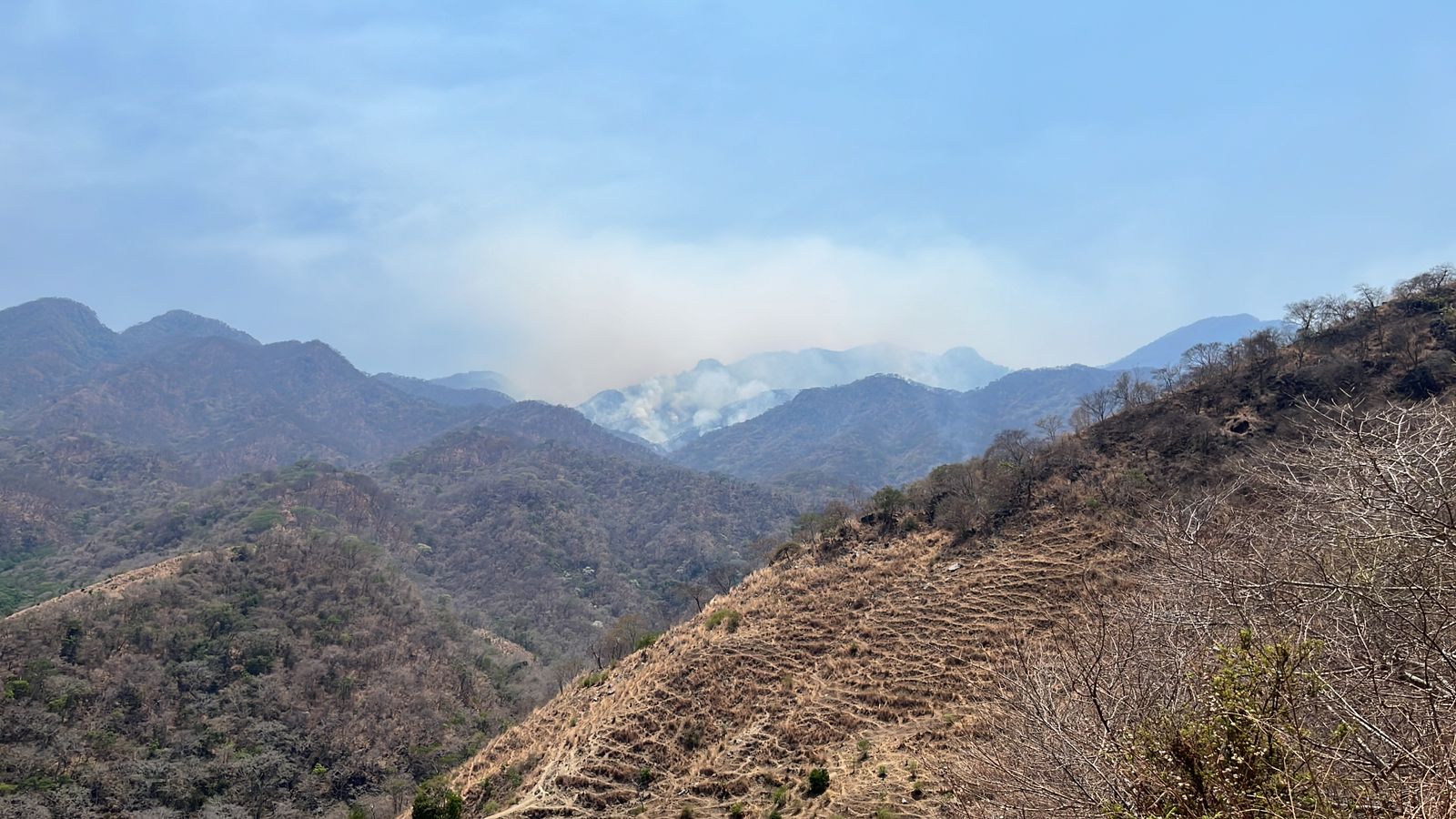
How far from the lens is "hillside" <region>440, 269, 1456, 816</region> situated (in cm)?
585

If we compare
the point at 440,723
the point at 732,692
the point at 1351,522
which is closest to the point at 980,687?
the point at 732,692

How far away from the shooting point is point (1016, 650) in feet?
38.8

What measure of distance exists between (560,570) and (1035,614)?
116 m

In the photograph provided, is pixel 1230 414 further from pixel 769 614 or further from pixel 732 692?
pixel 732 692

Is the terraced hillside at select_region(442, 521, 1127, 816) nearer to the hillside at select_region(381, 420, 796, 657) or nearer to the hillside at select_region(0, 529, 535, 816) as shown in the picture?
the hillside at select_region(0, 529, 535, 816)

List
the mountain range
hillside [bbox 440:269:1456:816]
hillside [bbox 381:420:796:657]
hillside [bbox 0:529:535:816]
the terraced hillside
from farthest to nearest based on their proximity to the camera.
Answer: hillside [bbox 381:420:796:657] → hillside [bbox 0:529:535:816] → the mountain range → the terraced hillside → hillside [bbox 440:269:1456:816]

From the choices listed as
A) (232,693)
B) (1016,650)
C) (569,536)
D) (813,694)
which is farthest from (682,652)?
(569,536)

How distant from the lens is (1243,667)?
5281mm

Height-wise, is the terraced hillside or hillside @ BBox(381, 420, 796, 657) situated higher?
the terraced hillside

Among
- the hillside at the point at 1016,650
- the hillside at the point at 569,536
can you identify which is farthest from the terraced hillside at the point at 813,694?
the hillside at the point at 569,536

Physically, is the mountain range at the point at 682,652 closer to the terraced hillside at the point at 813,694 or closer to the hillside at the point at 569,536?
the terraced hillside at the point at 813,694

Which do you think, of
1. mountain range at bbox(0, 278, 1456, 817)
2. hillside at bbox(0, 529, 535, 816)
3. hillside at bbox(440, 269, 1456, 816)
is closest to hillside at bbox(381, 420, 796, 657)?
mountain range at bbox(0, 278, 1456, 817)

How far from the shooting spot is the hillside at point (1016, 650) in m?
5.85

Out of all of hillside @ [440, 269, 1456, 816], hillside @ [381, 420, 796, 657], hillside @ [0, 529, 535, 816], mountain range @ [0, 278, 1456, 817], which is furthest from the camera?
hillside @ [381, 420, 796, 657]
